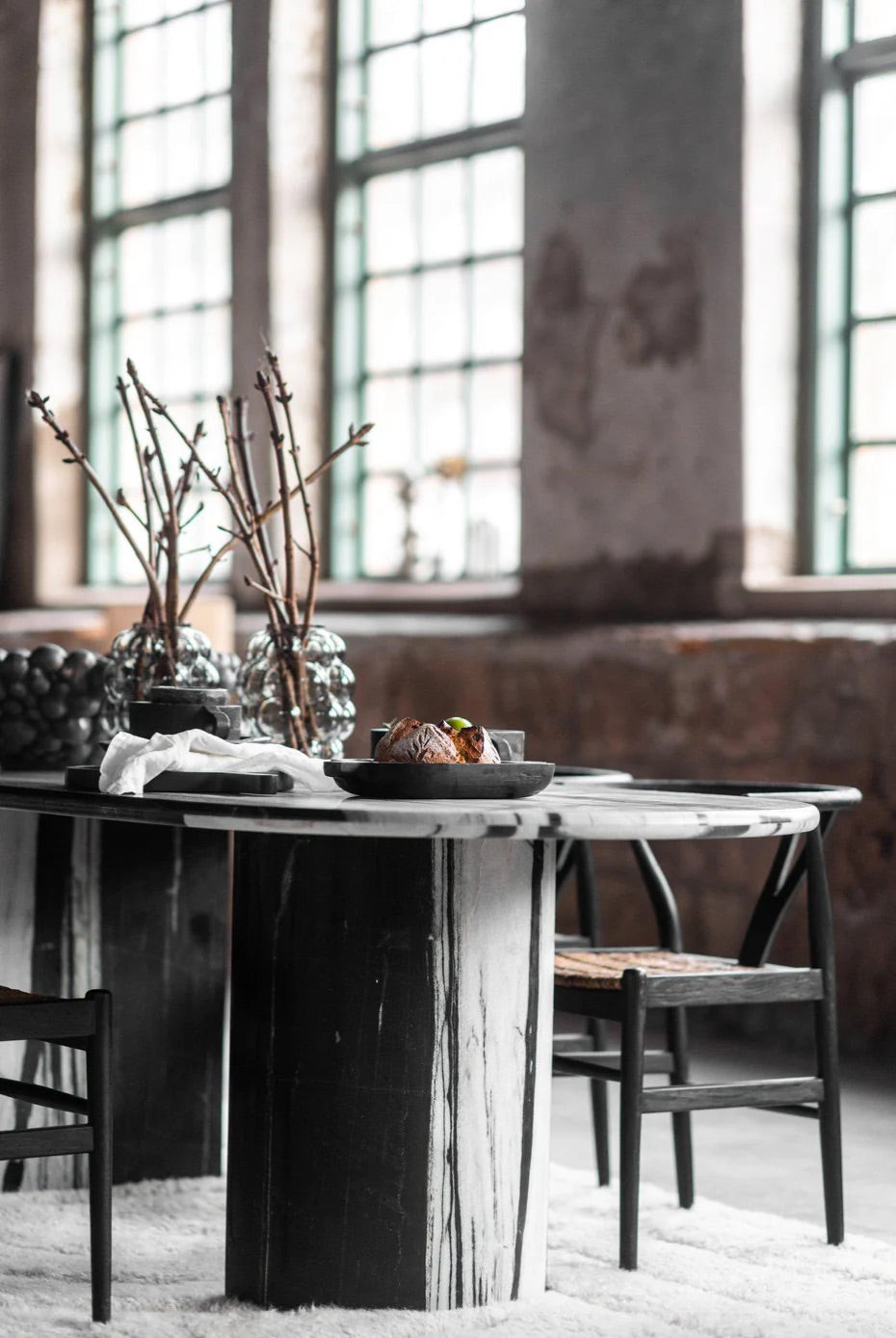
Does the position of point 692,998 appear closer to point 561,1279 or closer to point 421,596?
point 561,1279

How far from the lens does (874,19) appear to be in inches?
234

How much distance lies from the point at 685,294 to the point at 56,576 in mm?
3865

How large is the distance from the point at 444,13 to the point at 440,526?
1.91 m

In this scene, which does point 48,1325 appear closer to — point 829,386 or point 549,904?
point 549,904

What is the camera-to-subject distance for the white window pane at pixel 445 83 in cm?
733

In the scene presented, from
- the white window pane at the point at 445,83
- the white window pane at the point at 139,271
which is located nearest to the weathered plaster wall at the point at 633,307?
the white window pane at the point at 445,83

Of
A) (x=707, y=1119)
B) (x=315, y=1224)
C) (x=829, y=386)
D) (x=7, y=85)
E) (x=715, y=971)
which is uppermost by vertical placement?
(x=7, y=85)

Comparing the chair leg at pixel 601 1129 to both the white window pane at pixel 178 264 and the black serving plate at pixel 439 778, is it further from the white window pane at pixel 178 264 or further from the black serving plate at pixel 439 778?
the white window pane at pixel 178 264

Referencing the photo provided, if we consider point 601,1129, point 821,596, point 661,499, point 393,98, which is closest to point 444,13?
point 393,98

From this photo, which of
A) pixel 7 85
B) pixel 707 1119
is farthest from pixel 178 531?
pixel 7 85

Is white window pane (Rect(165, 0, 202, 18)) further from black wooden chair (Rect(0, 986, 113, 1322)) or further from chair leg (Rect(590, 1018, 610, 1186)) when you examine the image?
black wooden chair (Rect(0, 986, 113, 1322))

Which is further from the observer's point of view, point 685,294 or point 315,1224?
point 685,294

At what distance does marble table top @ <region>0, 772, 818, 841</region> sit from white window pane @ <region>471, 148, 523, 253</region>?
4608 millimetres

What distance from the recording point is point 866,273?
5965mm
